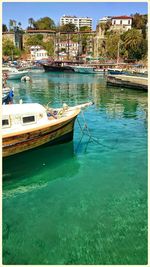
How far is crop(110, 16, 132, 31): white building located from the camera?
120125 millimetres

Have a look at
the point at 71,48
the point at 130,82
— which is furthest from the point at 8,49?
the point at 130,82

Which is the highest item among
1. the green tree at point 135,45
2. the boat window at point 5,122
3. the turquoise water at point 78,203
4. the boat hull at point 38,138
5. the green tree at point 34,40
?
the green tree at point 34,40

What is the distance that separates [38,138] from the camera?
15.9m

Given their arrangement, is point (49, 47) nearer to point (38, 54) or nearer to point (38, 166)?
point (38, 54)

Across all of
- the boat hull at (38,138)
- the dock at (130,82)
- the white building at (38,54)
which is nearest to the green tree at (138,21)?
the white building at (38,54)

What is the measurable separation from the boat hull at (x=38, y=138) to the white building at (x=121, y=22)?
366 feet

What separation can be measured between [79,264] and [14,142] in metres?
7.66

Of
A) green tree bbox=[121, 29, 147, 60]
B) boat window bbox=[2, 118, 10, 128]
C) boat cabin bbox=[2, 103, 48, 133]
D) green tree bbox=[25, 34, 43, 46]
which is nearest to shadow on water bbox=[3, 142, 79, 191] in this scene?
boat cabin bbox=[2, 103, 48, 133]

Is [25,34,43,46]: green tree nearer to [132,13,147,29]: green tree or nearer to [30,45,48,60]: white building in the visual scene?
[30,45,48,60]: white building

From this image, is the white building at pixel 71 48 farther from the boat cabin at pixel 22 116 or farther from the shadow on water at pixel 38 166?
the shadow on water at pixel 38 166

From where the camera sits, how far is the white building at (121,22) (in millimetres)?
120125

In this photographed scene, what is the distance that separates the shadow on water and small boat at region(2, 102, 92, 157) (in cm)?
50

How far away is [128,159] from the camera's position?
16.2 metres

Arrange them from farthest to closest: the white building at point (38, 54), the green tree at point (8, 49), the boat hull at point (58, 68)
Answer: the white building at point (38, 54) → the green tree at point (8, 49) → the boat hull at point (58, 68)
